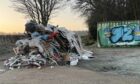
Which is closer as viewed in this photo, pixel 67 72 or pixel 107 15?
pixel 67 72

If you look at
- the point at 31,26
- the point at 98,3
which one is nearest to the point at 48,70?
the point at 31,26

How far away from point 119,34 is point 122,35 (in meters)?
0.29

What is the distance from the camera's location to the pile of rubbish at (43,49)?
20.7m

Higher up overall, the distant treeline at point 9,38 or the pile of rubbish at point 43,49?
the pile of rubbish at point 43,49

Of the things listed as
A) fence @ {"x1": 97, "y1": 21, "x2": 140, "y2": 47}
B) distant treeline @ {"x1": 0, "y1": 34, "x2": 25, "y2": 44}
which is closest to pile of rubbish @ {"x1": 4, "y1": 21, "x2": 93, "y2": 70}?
fence @ {"x1": 97, "y1": 21, "x2": 140, "y2": 47}

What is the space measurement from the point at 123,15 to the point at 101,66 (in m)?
31.5

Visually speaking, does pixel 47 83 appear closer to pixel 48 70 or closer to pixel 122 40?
pixel 48 70

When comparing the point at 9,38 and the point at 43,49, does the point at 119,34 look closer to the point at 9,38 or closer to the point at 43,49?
the point at 9,38

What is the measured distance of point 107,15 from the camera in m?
53.5

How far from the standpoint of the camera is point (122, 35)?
3972cm

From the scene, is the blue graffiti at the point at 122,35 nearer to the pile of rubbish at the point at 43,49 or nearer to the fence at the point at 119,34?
the fence at the point at 119,34

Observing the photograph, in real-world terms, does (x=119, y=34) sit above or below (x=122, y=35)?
above

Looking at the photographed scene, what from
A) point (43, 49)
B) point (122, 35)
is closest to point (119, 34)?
point (122, 35)

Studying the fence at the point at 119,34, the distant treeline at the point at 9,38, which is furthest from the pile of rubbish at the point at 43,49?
the distant treeline at the point at 9,38
